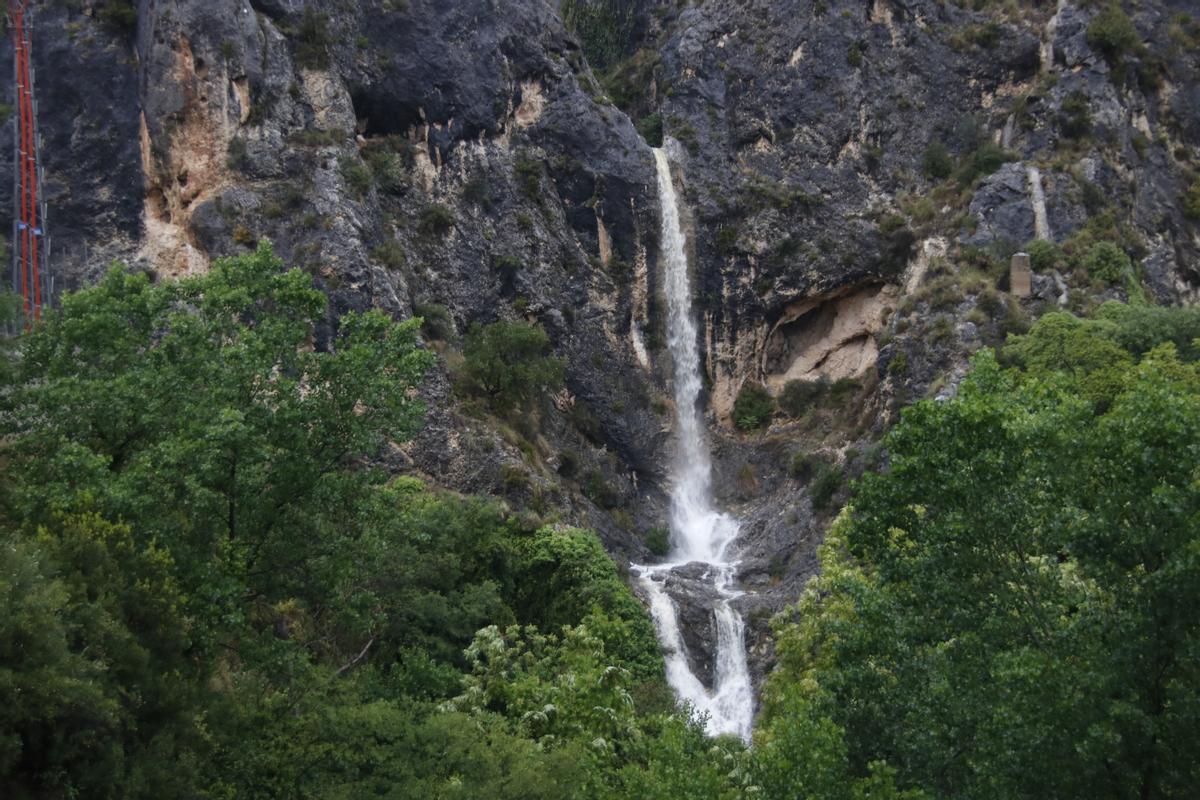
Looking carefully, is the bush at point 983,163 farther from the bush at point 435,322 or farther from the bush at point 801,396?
the bush at point 435,322

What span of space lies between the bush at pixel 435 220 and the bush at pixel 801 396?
17.2m

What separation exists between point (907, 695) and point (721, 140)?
4567cm

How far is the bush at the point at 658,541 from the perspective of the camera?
158ft

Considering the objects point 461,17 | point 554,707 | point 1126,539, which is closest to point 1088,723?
point 1126,539

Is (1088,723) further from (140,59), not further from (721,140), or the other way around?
(721,140)

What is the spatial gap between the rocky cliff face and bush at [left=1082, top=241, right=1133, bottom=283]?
773mm

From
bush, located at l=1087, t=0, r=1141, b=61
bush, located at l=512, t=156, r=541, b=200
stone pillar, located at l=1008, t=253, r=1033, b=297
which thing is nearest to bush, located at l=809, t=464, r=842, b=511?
stone pillar, located at l=1008, t=253, r=1033, b=297

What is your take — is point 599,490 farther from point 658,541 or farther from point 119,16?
point 119,16

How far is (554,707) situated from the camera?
2475 cm

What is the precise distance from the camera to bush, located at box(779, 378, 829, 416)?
54.5m

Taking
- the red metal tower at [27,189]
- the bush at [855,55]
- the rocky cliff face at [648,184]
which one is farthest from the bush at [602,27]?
the red metal tower at [27,189]

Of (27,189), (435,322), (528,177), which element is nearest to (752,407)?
(528,177)

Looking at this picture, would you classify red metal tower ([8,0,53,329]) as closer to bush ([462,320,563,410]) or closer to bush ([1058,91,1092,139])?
bush ([462,320,563,410])

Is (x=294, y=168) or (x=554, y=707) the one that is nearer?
(x=554, y=707)
